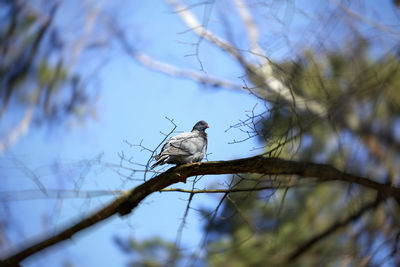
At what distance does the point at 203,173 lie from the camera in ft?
8.59

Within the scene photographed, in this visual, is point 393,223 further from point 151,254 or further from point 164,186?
point 151,254

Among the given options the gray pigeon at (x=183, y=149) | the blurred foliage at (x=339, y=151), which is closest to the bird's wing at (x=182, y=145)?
the gray pigeon at (x=183, y=149)

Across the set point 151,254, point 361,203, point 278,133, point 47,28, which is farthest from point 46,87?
point 361,203

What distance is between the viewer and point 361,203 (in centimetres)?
182

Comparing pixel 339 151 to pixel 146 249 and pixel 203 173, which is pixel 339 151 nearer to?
pixel 203 173

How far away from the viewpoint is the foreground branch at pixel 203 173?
6.08ft

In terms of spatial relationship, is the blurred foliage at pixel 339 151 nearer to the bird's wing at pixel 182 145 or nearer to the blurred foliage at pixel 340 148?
the blurred foliage at pixel 340 148

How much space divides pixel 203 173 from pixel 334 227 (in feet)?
3.04

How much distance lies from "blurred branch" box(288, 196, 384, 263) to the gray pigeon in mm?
1105

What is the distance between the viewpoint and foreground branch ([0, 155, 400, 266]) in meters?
1.85

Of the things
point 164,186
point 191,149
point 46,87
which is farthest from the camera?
point 46,87

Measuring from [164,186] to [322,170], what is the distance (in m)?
1.14

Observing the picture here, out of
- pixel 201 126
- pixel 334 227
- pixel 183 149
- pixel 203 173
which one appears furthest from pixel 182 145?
pixel 334 227

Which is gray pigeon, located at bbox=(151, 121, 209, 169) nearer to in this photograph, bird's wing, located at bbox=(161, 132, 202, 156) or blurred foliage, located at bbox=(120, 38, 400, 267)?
bird's wing, located at bbox=(161, 132, 202, 156)
